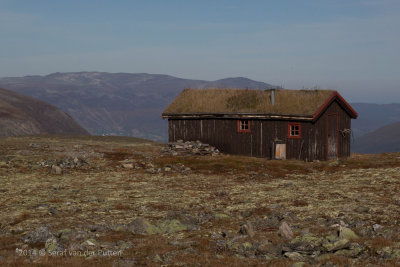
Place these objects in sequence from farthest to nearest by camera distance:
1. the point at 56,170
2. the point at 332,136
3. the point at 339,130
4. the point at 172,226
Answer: the point at 339,130
the point at 332,136
the point at 56,170
the point at 172,226

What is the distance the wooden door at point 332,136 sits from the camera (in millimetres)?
33250

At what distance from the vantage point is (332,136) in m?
33.6

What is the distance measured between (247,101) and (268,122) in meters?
3.15

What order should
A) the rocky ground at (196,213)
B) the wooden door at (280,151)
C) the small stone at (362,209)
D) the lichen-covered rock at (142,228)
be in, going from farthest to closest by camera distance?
the wooden door at (280,151) < the small stone at (362,209) < the lichen-covered rock at (142,228) < the rocky ground at (196,213)

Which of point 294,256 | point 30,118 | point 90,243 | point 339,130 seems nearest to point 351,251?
point 294,256

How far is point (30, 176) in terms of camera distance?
2531 cm

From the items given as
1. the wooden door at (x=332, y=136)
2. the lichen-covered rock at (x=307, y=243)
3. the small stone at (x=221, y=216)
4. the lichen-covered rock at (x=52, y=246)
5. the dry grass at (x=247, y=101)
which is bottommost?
the small stone at (x=221, y=216)

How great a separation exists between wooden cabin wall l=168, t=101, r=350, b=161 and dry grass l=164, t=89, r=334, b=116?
0.90 meters

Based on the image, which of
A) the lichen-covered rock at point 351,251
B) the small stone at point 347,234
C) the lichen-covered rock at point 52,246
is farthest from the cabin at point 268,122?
the lichen-covered rock at point 52,246

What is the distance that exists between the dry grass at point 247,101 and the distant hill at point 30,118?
68.3 m

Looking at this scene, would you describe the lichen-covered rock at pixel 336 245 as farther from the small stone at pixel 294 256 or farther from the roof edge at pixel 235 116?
the roof edge at pixel 235 116

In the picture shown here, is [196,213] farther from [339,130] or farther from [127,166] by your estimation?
[339,130]

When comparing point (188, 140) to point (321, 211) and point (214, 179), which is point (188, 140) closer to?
point (214, 179)

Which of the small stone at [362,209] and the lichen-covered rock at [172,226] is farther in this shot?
the small stone at [362,209]
